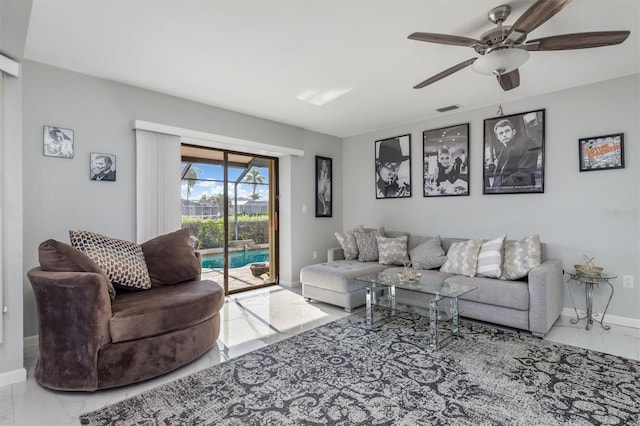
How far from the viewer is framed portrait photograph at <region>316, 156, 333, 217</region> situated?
5320 millimetres

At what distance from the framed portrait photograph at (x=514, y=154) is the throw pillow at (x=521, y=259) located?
2.66ft

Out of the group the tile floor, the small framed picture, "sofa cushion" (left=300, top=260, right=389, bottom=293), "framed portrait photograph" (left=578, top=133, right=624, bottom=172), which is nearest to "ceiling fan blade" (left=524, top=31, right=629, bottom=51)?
"framed portrait photograph" (left=578, top=133, right=624, bottom=172)

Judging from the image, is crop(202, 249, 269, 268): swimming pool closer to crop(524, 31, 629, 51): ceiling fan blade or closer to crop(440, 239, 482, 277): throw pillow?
crop(440, 239, 482, 277): throw pillow

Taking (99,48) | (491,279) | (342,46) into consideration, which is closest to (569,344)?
(491,279)

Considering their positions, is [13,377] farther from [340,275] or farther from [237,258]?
[340,275]

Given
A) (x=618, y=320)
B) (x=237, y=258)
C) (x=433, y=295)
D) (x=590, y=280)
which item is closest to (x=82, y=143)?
(x=237, y=258)

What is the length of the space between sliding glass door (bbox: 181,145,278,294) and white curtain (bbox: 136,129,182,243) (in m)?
0.58

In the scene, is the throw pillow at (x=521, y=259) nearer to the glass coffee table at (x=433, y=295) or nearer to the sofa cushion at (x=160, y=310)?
the glass coffee table at (x=433, y=295)

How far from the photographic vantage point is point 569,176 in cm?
347

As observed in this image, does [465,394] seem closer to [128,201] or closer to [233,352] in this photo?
[233,352]

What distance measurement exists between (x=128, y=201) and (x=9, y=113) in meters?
1.27

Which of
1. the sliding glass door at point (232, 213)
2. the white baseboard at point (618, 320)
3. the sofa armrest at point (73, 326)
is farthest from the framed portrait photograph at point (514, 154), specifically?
the sofa armrest at point (73, 326)

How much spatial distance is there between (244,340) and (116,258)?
51.0 inches

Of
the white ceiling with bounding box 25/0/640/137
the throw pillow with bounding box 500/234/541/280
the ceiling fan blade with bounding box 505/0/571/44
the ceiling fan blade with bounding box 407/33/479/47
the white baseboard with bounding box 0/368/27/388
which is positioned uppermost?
the white ceiling with bounding box 25/0/640/137
